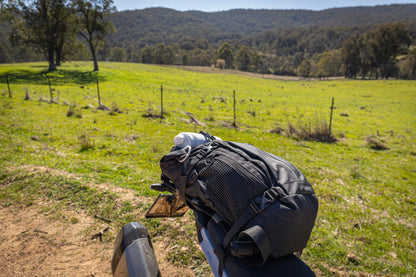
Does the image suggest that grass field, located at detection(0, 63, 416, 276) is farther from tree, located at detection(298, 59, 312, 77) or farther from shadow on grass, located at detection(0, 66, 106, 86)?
tree, located at detection(298, 59, 312, 77)

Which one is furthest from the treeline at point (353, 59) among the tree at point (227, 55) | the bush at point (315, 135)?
the bush at point (315, 135)

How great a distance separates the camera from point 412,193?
7305 millimetres

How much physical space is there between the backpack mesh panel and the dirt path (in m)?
1.98

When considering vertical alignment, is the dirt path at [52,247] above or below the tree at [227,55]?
below

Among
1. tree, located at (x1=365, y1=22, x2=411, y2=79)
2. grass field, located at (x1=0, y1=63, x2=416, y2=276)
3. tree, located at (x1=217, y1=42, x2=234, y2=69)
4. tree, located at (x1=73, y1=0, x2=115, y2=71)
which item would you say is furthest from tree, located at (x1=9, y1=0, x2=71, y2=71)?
tree, located at (x1=365, y1=22, x2=411, y2=79)

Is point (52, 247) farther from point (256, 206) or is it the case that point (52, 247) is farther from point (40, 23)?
point (40, 23)

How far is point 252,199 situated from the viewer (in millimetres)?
1920

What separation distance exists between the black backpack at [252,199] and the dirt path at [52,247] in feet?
6.21

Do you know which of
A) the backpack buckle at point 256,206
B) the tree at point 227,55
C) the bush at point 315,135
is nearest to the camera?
the backpack buckle at point 256,206

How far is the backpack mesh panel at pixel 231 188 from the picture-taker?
1.95 metres

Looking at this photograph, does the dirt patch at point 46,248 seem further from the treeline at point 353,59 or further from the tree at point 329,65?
the tree at point 329,65

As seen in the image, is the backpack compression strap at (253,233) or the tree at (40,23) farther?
the tree at (40,23)

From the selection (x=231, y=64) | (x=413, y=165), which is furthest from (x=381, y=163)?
(x=231, y=64)

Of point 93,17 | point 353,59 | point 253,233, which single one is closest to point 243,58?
point 353,59
